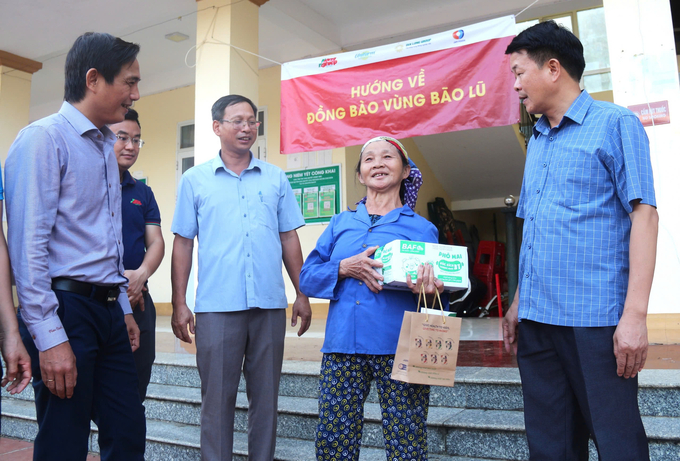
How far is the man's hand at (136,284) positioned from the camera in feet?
8.07

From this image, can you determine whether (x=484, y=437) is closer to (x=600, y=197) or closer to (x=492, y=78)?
(x=600, y=197)

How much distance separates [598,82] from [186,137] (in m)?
5.68

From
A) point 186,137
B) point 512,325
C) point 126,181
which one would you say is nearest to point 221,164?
point 126,181

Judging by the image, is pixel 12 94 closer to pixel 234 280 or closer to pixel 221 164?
pixel 221 164

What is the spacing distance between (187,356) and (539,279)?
3.14 m

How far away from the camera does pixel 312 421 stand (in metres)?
3.02

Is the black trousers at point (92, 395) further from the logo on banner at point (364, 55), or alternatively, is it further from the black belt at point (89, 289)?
the logo on banner at point (364, 55)

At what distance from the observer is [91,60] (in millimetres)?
1763

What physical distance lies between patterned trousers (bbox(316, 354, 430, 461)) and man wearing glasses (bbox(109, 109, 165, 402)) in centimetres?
107

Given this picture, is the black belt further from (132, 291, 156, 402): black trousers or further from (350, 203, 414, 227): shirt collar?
(350, 203, 414, 227): shirt collar

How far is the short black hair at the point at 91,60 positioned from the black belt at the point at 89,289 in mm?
609

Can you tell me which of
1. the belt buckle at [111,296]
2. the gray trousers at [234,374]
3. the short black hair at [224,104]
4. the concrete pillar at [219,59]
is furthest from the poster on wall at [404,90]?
the belt buckle at [111,296]

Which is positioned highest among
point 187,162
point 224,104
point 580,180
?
point 187,162

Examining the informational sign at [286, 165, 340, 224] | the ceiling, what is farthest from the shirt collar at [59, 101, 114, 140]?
the informational sign at [286, 165, 340, 224]
